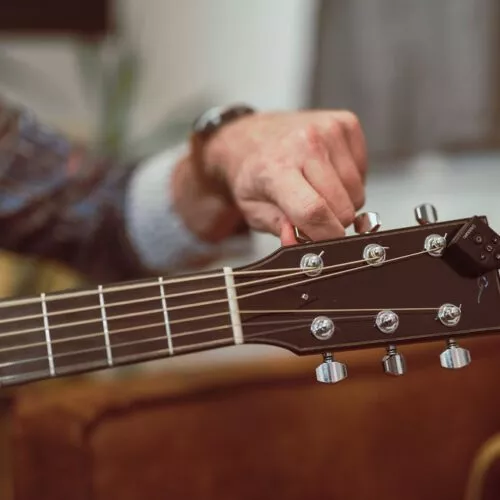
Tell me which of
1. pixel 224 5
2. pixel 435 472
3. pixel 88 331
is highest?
pixel 224 5

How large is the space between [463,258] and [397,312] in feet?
0.17

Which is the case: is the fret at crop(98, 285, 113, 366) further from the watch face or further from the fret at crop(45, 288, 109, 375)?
the watch face

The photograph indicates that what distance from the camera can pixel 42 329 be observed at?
0.56 m

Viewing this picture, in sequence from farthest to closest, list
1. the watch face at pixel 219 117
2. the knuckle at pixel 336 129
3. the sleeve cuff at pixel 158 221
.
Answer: the sleeve cuff at pixel 158 221 → the watch face at pixel 219 117 → the knuckle at pixel 336 129

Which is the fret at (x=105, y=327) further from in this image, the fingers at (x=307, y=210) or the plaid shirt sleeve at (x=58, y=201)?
the plaid shirt sleeve at (x=58, y=201)

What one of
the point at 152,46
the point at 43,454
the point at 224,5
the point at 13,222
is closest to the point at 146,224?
the point at 13,222

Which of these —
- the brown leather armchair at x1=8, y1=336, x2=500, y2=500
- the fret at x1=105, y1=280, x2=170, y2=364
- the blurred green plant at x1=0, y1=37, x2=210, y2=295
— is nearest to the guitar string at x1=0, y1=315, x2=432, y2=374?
the fret at x1=105, y1=280, x2=170, y2=364

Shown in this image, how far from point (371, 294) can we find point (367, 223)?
0.16ft

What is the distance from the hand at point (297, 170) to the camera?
56cm

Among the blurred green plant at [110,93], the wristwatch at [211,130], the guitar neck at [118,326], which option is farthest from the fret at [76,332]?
the blurred green plant at [110,93]

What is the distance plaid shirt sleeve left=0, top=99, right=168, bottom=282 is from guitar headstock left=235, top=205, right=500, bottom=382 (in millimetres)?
443

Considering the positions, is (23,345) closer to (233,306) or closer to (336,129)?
(233,306)

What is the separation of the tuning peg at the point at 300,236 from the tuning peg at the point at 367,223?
34 mm

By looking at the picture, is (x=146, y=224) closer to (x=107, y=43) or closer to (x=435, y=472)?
(x=435, y=472)
